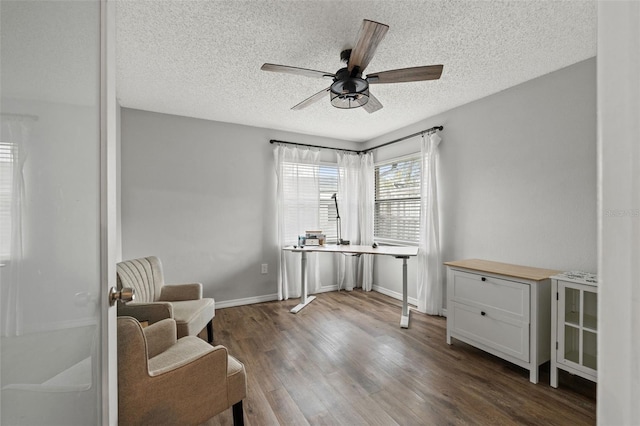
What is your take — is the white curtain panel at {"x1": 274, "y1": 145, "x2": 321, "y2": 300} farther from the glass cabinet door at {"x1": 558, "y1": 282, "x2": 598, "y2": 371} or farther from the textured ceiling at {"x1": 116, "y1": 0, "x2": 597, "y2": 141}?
the glass cabinet door at {"x1": 558, "y1": 282, "x2": 598, "y2": 371}

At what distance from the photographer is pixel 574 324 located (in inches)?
78.0

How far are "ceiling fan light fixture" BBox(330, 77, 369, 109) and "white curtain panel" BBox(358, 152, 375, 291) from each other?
244 cm

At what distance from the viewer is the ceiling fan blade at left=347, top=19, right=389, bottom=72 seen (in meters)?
1.51

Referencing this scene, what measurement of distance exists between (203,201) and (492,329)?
3336 millimetres

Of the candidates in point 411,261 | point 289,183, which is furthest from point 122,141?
point 411,261

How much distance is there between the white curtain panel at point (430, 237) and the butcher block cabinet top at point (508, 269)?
2.03 feet

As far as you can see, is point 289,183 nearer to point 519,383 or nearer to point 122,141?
point 122,141

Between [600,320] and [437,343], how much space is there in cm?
283

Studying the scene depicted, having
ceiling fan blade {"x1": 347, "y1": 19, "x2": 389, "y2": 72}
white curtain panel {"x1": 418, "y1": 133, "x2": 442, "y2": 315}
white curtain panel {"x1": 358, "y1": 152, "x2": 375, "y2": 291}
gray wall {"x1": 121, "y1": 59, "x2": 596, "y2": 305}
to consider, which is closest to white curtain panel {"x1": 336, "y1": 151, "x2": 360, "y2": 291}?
white curtain panel {"x1": 358, "y1": 152, "x2": 375, "y2": 291}

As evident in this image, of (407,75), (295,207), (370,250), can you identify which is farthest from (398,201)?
(407,75)

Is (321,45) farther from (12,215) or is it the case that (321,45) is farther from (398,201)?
(398,201)

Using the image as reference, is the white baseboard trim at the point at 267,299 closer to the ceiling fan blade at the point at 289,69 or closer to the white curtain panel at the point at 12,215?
the ceiling fan blade at the point at 289,69

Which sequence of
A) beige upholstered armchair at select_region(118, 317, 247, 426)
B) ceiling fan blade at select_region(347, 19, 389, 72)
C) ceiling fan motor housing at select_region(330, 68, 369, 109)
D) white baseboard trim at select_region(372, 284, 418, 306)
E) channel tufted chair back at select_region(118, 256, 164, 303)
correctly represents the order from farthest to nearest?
white baseboard trim at select_region(372, 284, 418, 306) < channel tufted chair back at select_region(118, 256, 164, 303) < ceiling fan motor housing at select_region(330, 68, 369, 109) < ceiling fan blade at select_region(347, 19, 389, 72) < beige upholstered armchair at select_region(118, 317, 247, 426)

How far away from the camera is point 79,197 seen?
69cm
